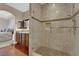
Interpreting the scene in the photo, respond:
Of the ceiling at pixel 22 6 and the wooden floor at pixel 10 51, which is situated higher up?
the ceiling at pixel 22 6

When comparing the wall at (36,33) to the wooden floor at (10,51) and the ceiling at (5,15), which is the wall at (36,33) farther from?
the ceiling at (5,15)

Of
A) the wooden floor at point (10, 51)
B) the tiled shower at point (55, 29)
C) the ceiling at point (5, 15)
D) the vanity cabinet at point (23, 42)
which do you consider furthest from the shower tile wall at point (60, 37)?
the ceiling at point (5, 15)

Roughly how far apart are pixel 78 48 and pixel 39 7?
0.78 meters

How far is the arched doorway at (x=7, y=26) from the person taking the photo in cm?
156

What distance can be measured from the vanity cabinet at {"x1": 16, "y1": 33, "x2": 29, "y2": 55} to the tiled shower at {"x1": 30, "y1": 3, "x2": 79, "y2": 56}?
0.27 feet

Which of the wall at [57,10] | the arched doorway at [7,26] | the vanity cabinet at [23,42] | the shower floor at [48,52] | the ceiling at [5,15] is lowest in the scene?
the shower floor at [48,52]

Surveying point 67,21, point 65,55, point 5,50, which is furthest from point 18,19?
point 65,55

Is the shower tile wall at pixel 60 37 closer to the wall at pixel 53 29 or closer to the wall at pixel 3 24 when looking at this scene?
the wall at pixel 53 29

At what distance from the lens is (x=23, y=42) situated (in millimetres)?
1618

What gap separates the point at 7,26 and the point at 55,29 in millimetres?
653

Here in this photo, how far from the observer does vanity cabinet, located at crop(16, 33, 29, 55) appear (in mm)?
1604

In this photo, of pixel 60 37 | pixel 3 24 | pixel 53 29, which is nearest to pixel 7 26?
pixel 3 24

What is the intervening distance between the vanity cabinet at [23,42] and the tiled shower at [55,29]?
82 mm

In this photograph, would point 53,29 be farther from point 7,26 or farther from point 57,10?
point 7,26
